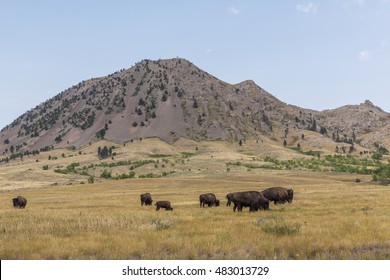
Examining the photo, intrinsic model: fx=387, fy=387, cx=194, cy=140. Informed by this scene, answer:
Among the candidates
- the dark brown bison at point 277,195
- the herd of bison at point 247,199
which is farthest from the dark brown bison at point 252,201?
the dark brown bison at point 277,195

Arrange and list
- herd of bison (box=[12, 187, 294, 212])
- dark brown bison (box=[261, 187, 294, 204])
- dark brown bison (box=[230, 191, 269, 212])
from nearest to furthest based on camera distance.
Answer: dark brown bison (box=[230, 191, 269, 212]) < herd of bison (box=[12, 187, 294, 212]) < dark brown bison (box=[261, 187, 294, 204])

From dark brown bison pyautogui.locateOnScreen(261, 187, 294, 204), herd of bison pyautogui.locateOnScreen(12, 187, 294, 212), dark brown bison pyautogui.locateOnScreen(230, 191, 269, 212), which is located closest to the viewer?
dark brown bison pyautogui.locateOnScreen(230, 191, 269, 212)

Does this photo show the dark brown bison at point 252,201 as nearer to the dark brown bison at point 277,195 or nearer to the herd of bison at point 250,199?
the herd of bison at point 250,199

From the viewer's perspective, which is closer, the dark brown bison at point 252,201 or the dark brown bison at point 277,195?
the dark brown bison at point 252,201

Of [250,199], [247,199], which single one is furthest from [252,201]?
[247,199]

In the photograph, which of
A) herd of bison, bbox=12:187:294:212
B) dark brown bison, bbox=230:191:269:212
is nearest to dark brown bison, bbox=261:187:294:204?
herd of bison, bbox=12:187:294:212

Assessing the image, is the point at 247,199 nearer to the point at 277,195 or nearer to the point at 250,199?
the point at 250,199

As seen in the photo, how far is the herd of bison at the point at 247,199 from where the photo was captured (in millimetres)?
28234

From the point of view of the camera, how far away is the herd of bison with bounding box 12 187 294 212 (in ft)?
92.6

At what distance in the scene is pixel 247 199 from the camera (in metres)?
28.2

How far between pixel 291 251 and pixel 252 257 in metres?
1.56

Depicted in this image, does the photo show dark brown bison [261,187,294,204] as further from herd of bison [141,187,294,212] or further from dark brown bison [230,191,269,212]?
dark brown bison [230,191,269,212]

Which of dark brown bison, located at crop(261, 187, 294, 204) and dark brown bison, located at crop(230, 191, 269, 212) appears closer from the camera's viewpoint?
dark brown bison, located at crop(230, 191, 269, 212)

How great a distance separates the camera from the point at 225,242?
13.8m
